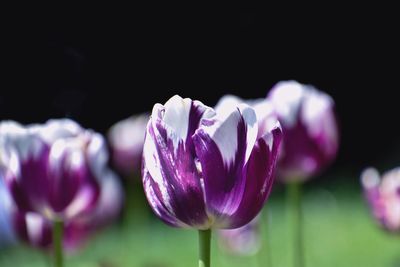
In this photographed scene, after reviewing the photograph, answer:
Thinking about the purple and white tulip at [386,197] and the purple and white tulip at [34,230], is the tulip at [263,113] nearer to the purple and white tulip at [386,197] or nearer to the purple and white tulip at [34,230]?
the purple and white tulip at [386,197]

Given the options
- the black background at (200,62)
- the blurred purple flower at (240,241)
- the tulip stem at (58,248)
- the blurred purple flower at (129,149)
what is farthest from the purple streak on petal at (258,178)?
the black background at (200,62)

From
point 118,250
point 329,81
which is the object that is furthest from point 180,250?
point 329,81

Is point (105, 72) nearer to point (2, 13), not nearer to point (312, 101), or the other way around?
point (2, 13)

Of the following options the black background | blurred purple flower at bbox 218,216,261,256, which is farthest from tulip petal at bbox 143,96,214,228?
the black background

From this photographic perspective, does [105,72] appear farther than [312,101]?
Yes

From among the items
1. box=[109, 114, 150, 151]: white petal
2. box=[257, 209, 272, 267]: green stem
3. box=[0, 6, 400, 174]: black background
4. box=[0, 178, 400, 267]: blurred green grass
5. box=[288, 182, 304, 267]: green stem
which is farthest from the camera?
box=[0, 6, 400, 174]: black background

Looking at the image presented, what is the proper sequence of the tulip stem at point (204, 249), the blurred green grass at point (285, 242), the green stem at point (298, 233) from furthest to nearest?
the blurred green grass at point (285, 242), the green stem at point (298, 233), the tulip stem at point (204, 249)

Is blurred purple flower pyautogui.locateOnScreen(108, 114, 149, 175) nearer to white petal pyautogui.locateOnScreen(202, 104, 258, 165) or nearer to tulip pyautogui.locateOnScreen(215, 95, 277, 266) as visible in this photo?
tulip pyautogui.locateOnScreen(215, 95, 277, 266)

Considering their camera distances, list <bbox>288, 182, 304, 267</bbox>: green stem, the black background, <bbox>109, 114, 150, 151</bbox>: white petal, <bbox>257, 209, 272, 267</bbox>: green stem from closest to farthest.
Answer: <bbox>288, 182, 304, 267</bbox>: green stem, <bbox>257, 209, 272, 267</bbox>: green stem, <bbox>109, 114, 150, 151</bbox>: white petal, the black background
